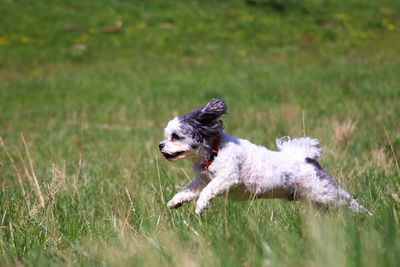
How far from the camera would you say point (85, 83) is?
564 inches

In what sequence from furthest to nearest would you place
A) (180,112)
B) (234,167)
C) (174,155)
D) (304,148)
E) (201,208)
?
(180,112)
(304,148)
(174,155)
(234,167)
(201,208)

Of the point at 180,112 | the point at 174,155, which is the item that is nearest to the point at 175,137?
→ the point at 174,155

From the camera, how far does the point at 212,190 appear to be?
3.13 meters

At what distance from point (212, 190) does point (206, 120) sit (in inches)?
21.3

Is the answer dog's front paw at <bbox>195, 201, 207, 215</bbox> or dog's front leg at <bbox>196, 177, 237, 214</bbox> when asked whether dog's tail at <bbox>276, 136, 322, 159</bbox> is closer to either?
dog's front leg at <bbox>196, 177, 237, 214</bbox>

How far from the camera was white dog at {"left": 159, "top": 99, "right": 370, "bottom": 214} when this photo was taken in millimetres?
3248

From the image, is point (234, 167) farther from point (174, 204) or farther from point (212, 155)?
point (174, 204)

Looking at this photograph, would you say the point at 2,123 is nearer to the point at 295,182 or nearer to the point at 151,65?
the point at 151,65

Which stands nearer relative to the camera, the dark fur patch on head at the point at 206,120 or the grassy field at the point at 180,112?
the grassy field at the point at 180,112

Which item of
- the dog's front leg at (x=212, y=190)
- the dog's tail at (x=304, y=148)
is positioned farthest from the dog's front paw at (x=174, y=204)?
the dog's tail at (x=304, y=148)

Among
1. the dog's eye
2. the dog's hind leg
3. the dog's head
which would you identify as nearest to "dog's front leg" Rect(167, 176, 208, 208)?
the dog's head

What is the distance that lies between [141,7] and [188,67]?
308 inches

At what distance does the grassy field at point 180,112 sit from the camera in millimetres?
2467

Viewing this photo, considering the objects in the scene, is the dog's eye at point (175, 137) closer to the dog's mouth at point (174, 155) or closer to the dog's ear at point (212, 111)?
the dog's mouth at point (174, 155)
